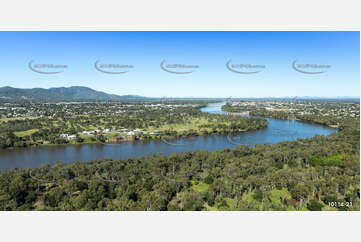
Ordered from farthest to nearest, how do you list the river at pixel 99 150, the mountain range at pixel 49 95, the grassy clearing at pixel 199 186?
1. the mountain range at pixel 49 95
2. the river at pixel 99 150
3. the grassy clearing at pixel 199 186

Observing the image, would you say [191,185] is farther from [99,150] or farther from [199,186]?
[99,150]

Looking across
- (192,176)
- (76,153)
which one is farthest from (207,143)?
(76,153)

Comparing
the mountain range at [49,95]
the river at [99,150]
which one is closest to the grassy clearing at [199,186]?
the river at [99,150]

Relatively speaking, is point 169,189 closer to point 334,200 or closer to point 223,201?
point 223,201

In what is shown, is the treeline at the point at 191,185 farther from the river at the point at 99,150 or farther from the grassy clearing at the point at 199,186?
the river at the point at 99,150

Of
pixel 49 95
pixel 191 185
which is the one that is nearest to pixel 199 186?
pixel 191 185

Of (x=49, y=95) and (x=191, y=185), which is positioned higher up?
(x=49, y=95)

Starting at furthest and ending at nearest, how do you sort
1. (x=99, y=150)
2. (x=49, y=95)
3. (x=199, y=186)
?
(x=49, y=95) < (x=99, y=150) < (x=199, y=186)

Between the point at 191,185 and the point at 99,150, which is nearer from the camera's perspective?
the point at 191,185

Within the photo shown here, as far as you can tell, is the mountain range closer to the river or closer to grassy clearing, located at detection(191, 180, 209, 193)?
the river
